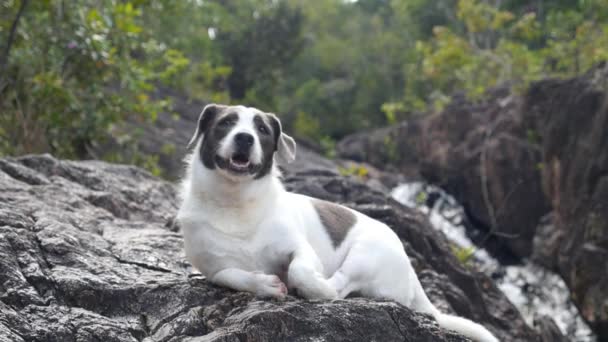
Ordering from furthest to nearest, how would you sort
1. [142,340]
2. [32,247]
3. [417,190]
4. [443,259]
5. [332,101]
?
[332,101] → [417,190] → [443,259] → [32,247] → [142,340]

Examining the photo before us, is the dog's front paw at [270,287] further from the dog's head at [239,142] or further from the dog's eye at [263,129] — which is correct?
the dog's eye at [263,129]

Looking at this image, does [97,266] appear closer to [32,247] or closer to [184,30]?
[32,247]

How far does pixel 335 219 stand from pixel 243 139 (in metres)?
1.07

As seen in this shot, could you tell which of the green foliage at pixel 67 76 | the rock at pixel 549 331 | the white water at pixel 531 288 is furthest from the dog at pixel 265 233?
the green foliage at pixel 67 76

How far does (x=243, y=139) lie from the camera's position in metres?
4.50

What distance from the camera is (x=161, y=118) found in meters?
17.5

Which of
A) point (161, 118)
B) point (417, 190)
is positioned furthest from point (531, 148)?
point (161, 118)

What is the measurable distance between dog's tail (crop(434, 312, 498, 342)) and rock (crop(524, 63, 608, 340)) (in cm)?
554

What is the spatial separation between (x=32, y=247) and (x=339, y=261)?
2.06m

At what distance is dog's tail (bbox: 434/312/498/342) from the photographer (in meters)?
4.91

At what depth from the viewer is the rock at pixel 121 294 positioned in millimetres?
3871

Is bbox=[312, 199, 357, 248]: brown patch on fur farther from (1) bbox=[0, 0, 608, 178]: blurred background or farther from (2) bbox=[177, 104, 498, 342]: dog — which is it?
(1) bbox=[0, 0, 608, 178]: blurred background

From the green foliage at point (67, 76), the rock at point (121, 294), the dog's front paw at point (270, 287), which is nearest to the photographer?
the rock at point (121, 294)

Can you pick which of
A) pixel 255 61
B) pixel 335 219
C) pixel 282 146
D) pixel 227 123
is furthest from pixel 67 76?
pixel 255 61
